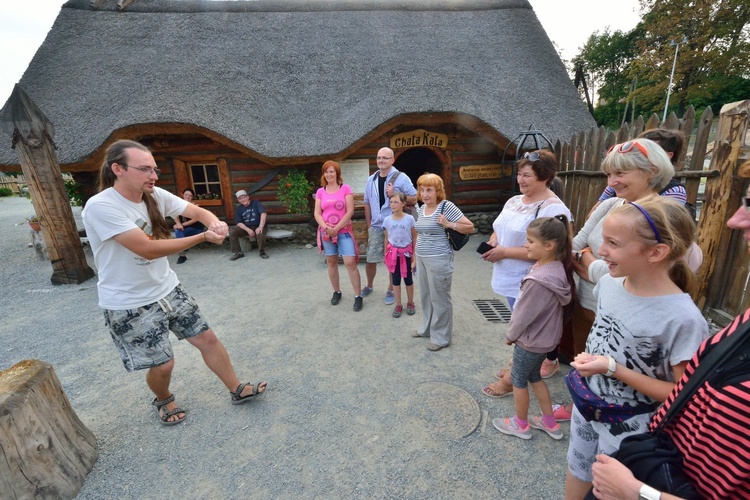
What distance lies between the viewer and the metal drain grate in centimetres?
399

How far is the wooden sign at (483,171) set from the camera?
7965mm

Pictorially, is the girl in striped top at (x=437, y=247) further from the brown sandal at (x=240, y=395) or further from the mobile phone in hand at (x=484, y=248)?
the brown sandal at (x=240, y=395)

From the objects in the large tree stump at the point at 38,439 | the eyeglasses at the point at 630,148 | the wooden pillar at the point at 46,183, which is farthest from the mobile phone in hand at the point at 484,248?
the wooden pillar at the point at 46,183

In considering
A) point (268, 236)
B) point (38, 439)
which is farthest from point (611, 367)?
point (268, 236)

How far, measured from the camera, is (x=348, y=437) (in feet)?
7.70

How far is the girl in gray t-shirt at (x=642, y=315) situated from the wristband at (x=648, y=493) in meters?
0.42

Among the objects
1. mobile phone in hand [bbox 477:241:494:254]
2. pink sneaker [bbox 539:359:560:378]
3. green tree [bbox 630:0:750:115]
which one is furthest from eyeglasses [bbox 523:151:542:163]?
green tree [bbox 630:0:750:115]

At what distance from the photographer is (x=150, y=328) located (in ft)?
7.27

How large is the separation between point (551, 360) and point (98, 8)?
13.2 meters

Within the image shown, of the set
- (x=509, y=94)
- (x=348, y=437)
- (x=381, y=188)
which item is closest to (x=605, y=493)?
(x=348, y=437)

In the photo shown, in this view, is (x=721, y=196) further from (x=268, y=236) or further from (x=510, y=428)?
(x=268, y=236)

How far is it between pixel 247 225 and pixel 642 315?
22.7ft

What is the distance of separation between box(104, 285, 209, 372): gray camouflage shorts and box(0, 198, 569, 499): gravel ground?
0.65m

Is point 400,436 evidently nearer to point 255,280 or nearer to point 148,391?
point 148,391
